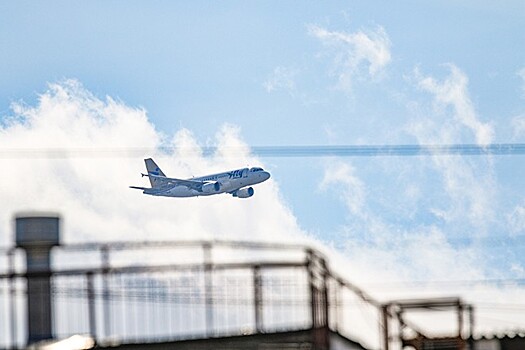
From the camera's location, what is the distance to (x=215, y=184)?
11031cm

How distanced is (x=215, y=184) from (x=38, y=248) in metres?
82.4

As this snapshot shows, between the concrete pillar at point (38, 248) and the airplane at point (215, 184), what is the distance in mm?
76001

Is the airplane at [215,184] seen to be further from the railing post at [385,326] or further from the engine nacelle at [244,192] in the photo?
the railing post at [385,326]

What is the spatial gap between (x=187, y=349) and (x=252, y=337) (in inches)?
60.3

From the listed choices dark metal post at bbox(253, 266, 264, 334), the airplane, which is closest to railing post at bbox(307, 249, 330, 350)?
dark metal post at bbox(253, 266, 264, 334)

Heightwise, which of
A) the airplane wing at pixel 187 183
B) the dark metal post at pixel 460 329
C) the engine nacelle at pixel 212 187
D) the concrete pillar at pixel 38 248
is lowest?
the dark metal post at pixel 460 329

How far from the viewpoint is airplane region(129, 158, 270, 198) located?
357 ft

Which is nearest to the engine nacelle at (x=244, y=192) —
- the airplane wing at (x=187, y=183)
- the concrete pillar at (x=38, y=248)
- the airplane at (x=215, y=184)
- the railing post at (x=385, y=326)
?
the airplane at (x=215, y=184)

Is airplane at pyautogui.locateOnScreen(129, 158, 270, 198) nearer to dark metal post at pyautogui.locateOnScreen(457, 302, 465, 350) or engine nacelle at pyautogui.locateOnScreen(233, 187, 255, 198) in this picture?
engine nacelle at pyautogui.locateOnScreen(233, 187, 255, 198)

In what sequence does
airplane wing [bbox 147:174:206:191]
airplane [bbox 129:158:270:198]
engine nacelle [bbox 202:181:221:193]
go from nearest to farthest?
airplane [bbox 129:158:270:198] → engine nacelle [bbox 202:181:221:193] → airplane wing [bbox 147:174:206:191]

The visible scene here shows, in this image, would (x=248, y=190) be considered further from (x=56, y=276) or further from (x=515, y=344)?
(x=56, y=276)

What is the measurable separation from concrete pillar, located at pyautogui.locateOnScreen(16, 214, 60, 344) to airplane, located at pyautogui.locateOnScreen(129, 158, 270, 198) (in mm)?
76001

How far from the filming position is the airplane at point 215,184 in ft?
357

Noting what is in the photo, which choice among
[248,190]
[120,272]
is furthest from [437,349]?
[248,190]
